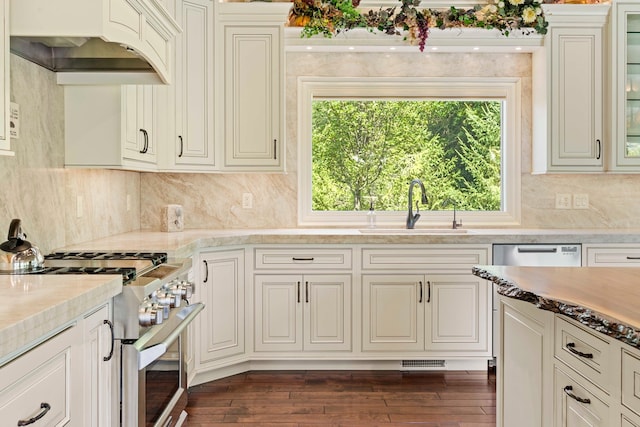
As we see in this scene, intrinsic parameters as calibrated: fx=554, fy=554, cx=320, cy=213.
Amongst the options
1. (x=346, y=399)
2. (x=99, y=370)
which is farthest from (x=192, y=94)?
(x=99, y=370)

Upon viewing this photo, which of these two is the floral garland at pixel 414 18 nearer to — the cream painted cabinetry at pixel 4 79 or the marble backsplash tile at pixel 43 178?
the marble backsplash tile at pixel 43 178

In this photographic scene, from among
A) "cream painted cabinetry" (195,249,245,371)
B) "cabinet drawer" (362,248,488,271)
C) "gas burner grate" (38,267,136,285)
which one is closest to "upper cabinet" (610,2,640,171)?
"cabinet drawer" (362,248,488,271)

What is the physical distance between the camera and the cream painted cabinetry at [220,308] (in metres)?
3.32

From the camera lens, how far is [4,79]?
1630 millimetres

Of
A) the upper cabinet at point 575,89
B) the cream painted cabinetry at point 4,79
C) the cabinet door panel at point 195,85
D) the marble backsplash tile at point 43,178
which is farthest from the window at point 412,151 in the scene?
the cream painted cabinetry at point 4,79

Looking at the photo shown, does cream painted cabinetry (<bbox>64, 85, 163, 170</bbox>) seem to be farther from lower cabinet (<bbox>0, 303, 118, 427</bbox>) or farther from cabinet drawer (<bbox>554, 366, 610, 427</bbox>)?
cabinet drawer (<bbox>554, 366, 610, 427</bbox>)

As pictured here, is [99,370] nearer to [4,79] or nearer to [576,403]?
[4,79]

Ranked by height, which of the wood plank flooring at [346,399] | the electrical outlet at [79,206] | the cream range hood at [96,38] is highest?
the cream range hood at [96,38]

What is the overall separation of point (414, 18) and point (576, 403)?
274 cm

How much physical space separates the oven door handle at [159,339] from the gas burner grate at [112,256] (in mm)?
262

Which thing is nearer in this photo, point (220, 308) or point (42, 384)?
point (42, 384)

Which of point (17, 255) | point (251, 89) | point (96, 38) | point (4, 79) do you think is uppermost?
point (251, 89)

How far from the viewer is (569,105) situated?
383cm

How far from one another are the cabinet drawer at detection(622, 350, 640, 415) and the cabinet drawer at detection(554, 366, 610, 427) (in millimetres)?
105
